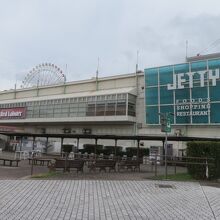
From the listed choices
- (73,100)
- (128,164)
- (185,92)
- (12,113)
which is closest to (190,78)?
(185,92)

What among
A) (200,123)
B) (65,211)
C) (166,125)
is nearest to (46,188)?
(65,211)

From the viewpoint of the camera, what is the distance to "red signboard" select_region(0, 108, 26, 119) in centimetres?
6412

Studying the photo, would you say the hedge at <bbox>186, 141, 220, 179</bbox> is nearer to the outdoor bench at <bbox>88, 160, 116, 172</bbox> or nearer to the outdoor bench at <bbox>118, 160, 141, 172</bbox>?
the outdoor bench at <bbox>88, 160, 116, 172</bbox>

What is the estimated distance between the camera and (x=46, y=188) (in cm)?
1276

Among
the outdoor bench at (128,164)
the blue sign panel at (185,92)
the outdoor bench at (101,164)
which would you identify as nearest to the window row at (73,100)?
the blue sign panel at (185,92)

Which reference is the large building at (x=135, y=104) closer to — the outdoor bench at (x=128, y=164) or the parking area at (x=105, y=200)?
the outdoor bench at (x=128, y=164)

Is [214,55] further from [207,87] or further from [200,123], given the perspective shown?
[200,123]

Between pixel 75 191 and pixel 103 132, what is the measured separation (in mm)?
40949

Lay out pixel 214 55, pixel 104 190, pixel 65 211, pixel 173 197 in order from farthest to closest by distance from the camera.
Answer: pixel 214 55
pixel 104 190
pixel 173 197
pixel 65 211

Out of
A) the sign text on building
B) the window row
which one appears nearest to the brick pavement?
the sign text on building

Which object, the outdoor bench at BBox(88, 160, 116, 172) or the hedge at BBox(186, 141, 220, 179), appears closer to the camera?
the hedge at BBox(186, 141, 220, 179)

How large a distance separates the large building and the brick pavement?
22573 mm

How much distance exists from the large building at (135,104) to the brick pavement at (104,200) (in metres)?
22.6

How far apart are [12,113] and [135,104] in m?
26.4
